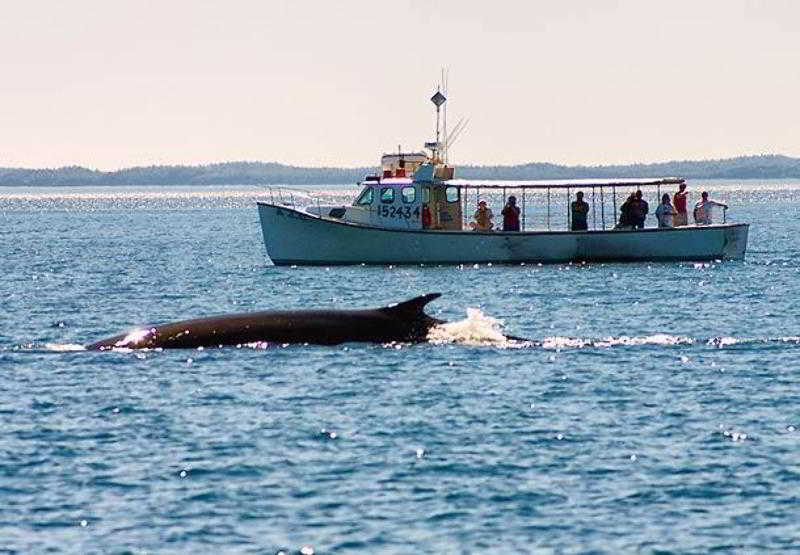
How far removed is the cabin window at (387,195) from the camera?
216 ft

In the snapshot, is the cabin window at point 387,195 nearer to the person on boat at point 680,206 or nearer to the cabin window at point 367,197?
the cabin window at point 367,197

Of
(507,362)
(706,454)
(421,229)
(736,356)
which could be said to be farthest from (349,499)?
(421,229)

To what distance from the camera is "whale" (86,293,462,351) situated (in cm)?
3525

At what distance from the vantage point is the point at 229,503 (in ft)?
71.8

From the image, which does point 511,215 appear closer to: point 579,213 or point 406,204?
point 579,213

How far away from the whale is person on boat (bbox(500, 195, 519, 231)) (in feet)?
97.1

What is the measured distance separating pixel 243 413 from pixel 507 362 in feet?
25.1

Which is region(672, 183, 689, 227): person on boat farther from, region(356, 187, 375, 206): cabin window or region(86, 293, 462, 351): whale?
region(86, 293, 462, 351): whale

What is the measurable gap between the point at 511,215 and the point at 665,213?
19.6ft

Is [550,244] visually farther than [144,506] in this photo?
Yes

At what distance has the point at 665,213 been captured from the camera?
66.9m

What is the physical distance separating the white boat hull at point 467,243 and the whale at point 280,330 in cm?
2887

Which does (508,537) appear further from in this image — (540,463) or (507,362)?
(507,362)

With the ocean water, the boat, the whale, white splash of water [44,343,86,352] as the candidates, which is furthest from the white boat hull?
the whale
